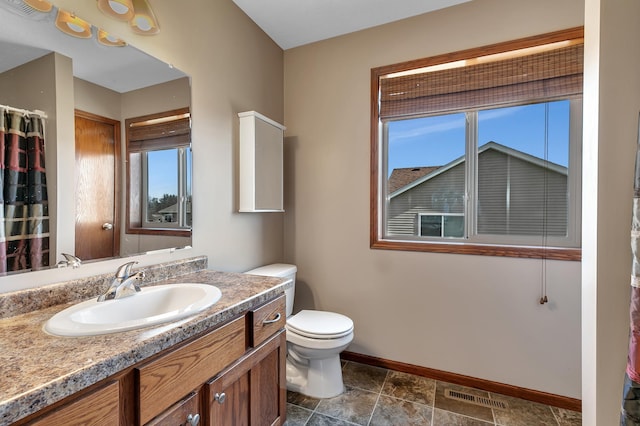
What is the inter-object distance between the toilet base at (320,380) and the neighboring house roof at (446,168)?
1289 millimetres

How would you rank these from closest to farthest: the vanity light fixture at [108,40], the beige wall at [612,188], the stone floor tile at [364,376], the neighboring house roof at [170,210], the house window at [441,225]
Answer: the beige wall at [612,188]
the vanity light fixture at [108,40]
the neighboring house roof at [170,210]
the stone floor tile at [364,376]
the house window at [441,225]

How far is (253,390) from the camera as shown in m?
1.24

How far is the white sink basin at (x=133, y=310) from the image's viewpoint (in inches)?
32.7

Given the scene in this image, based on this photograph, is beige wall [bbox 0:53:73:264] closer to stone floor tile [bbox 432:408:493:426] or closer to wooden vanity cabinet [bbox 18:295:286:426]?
wooden vanity cabinet [bbox 18:295:286:426]

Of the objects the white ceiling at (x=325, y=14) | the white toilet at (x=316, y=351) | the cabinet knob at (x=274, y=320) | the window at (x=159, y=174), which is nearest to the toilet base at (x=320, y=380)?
the white toilet at (x=316, y=351)

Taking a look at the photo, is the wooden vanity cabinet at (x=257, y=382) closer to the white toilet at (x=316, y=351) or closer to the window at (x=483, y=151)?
the white toilet at (x=316, y=351)

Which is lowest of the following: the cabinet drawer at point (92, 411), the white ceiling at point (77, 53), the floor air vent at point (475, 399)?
the floor air vent at point (475, 399)

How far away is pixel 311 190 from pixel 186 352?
1.66 m

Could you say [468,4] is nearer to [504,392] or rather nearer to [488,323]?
[488,323]

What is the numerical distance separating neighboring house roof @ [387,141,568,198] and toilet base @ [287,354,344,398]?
4.23 feet

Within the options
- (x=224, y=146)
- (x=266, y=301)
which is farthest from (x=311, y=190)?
(x=266, y=301)

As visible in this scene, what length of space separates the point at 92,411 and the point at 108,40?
4.63ft

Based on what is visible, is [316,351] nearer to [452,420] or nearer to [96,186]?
[452,420]

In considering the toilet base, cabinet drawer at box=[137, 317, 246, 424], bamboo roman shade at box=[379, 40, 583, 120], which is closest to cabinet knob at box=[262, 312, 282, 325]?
cabinet drawer at box=[137, 317, 246, 424]
